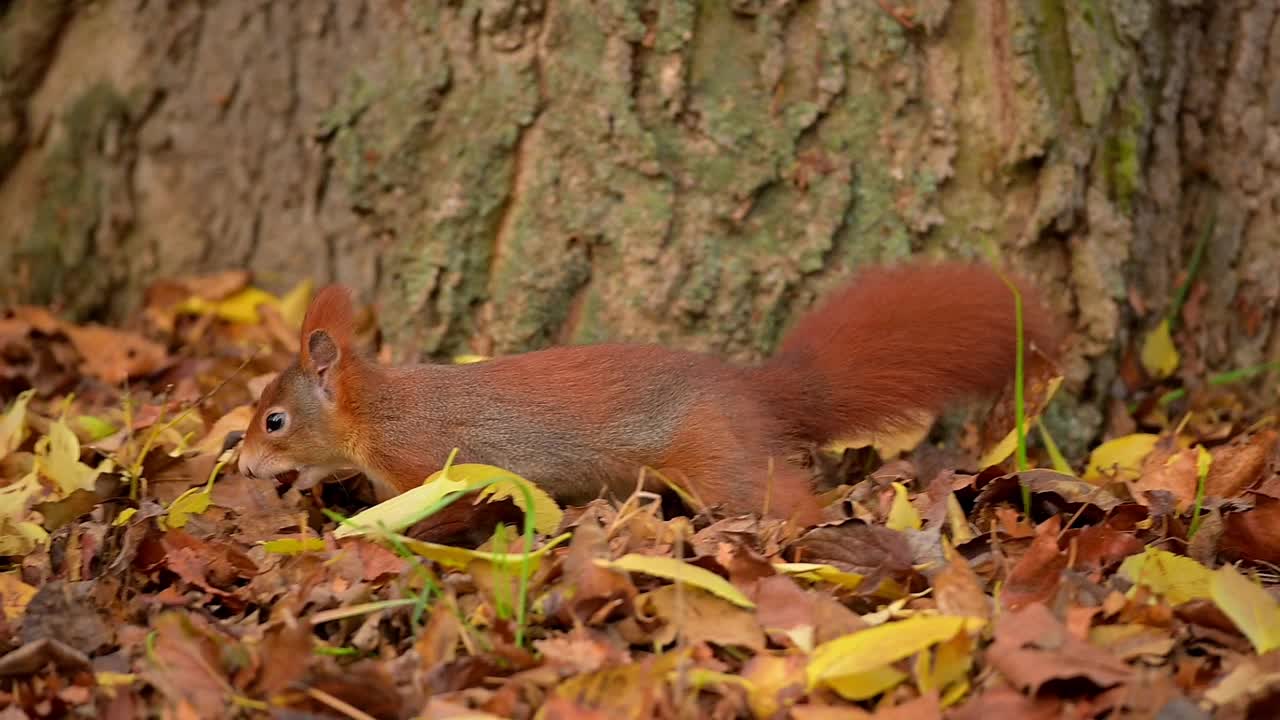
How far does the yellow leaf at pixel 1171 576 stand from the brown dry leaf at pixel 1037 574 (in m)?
0.11

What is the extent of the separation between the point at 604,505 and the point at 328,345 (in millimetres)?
670

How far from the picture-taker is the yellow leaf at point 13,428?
9.98 ft

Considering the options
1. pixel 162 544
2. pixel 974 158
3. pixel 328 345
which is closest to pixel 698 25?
pixel 974 158

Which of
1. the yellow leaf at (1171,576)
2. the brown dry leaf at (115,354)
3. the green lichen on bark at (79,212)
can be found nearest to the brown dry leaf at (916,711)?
the yellow leaf at (1171,576)

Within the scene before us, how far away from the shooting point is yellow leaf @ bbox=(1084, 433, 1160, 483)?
9.95 feet

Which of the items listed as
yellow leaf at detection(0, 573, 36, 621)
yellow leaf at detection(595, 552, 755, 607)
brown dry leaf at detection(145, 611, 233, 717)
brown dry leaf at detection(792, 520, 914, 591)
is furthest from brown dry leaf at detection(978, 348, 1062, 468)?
yellow leaf at detection(0, 573, 36, 621)

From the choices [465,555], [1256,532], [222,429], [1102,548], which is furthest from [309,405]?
[1256,532]

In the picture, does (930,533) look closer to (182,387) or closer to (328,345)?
(328,345)

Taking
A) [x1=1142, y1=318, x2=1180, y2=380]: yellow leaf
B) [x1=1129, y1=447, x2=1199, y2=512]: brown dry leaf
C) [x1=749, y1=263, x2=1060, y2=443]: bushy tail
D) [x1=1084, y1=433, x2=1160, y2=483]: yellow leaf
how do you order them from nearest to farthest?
1. [x1=1129, y1=447, x2=1199, y2=512]: brown dry leaf
2. [x1=749, y1=263, x2=1060, y2=443]: bushy tail
3. [x1=1084, y1=433, x2=1160, y2=483]: yellow leaf
4. [x1=1142, y1=318, x2=1180, y2=380]: yellow leaf

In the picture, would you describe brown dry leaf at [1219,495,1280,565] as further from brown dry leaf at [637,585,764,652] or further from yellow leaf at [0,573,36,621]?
yellow leaf at [0,573,36,621]

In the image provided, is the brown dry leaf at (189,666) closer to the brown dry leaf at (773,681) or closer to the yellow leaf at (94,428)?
the brown dry leaf at (773,681)

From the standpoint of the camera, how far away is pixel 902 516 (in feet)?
8.14

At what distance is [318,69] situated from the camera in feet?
13.3

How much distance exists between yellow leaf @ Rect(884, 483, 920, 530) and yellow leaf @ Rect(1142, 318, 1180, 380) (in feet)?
4.06
